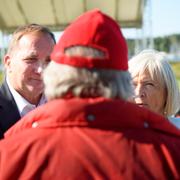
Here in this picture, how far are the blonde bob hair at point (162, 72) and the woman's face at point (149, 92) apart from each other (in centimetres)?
2

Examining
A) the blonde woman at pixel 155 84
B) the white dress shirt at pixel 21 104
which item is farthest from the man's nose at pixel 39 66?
the blonde woman at pixel 155 84

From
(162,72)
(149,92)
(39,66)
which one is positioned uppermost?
(39,66)

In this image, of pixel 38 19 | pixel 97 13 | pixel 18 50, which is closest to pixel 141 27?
pixel 38 19

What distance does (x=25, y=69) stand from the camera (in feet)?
10.2

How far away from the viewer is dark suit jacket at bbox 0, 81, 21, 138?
274cm

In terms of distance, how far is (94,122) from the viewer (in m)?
1.59

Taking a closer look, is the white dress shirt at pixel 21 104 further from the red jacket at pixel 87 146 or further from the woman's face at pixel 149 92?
the red jacket at pixel 87 146

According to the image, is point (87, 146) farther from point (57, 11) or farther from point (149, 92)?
point (57, 11)

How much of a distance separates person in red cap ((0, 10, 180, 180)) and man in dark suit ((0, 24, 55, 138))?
126 cm

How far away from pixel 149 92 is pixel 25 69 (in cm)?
76

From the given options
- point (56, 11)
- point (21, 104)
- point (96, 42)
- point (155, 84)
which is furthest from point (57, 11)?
point (96, 42)

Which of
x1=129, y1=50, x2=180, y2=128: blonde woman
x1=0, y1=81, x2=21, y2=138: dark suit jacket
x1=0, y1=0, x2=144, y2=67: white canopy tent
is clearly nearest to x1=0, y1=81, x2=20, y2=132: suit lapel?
x1=0, y1=81, x2=21, y2=138: dark suit jacket

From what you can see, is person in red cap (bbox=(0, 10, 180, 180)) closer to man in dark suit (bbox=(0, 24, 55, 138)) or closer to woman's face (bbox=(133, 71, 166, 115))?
man in dark suit (bbox=(0, 24, 55, 138))

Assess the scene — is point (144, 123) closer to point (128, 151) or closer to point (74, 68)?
point (128, 151)
